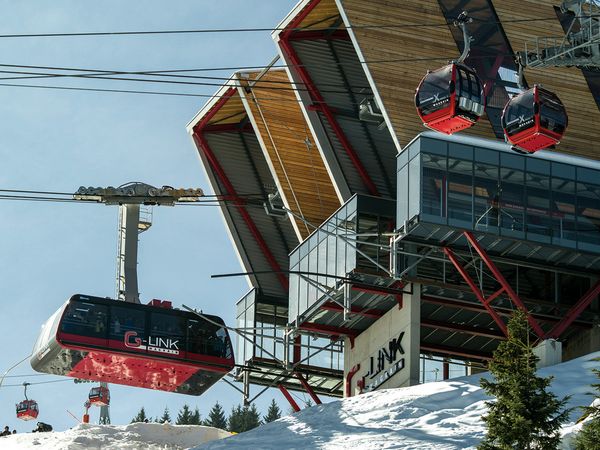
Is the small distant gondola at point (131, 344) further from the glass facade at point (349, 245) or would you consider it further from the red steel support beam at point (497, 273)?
the red steel support beam at point (497, 273)

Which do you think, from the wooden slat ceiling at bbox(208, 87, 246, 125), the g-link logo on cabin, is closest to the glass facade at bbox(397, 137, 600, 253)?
the g-link logo on cabin

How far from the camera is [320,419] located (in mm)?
58688

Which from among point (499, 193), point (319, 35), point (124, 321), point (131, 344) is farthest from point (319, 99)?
point (131, 344)

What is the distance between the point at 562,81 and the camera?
64.8 metres

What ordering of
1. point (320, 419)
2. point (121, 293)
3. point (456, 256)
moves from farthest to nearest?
1. point (121, 293)
2. point (456, 256)
3. point (320, 419)

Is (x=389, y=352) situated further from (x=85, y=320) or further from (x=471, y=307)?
(x=85, y=320)

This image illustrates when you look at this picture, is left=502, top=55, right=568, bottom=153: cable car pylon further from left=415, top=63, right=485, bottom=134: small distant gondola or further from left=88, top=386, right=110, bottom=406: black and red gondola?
left=88, top=386, right=110, bottom=406: black and red gondola

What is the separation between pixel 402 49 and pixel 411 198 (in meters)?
5.51

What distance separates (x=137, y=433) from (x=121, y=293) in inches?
700

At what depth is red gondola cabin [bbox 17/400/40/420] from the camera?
3366 inches

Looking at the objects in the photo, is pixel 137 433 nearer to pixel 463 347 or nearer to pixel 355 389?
pixel 355 389

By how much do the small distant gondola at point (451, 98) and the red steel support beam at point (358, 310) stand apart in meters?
14.9

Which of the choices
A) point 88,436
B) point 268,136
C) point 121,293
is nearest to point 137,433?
point 88,436

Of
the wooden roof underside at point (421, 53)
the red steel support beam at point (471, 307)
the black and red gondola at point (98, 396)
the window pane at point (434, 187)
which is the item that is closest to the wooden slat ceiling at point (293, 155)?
the wooden roof underside at point (421, 53)
